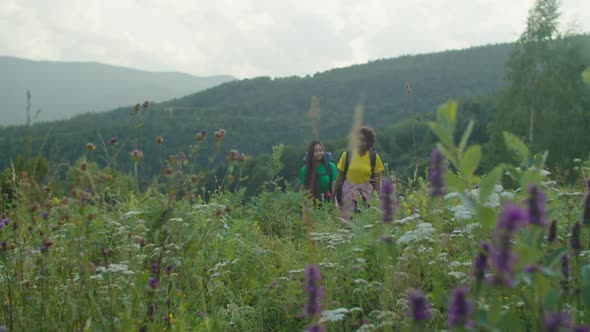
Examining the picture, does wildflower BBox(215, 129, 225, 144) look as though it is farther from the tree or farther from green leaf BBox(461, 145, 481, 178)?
the tree

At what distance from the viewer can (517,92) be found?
1219 inches

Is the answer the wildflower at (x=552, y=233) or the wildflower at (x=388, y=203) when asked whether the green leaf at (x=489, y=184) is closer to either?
the wildflower at (x=388, y=203)

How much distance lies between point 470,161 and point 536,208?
0.18 metres

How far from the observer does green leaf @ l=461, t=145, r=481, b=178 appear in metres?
1.17

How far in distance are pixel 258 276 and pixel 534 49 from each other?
106 feet

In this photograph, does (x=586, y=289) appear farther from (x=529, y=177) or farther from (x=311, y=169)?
(x=311, y=169)

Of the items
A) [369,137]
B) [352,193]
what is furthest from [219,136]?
[369,137]

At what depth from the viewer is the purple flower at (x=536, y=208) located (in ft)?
3.54

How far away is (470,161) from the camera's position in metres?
1.20

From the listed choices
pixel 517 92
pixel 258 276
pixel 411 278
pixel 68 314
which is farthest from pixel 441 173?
pixel 517 92

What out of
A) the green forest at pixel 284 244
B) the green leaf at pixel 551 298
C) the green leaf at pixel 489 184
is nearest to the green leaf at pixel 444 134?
the green forest at pixel 284 244

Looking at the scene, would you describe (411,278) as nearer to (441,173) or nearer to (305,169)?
(441,173)

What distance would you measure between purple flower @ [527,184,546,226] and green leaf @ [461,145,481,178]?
14 centimetres

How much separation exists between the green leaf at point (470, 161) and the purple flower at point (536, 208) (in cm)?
14
